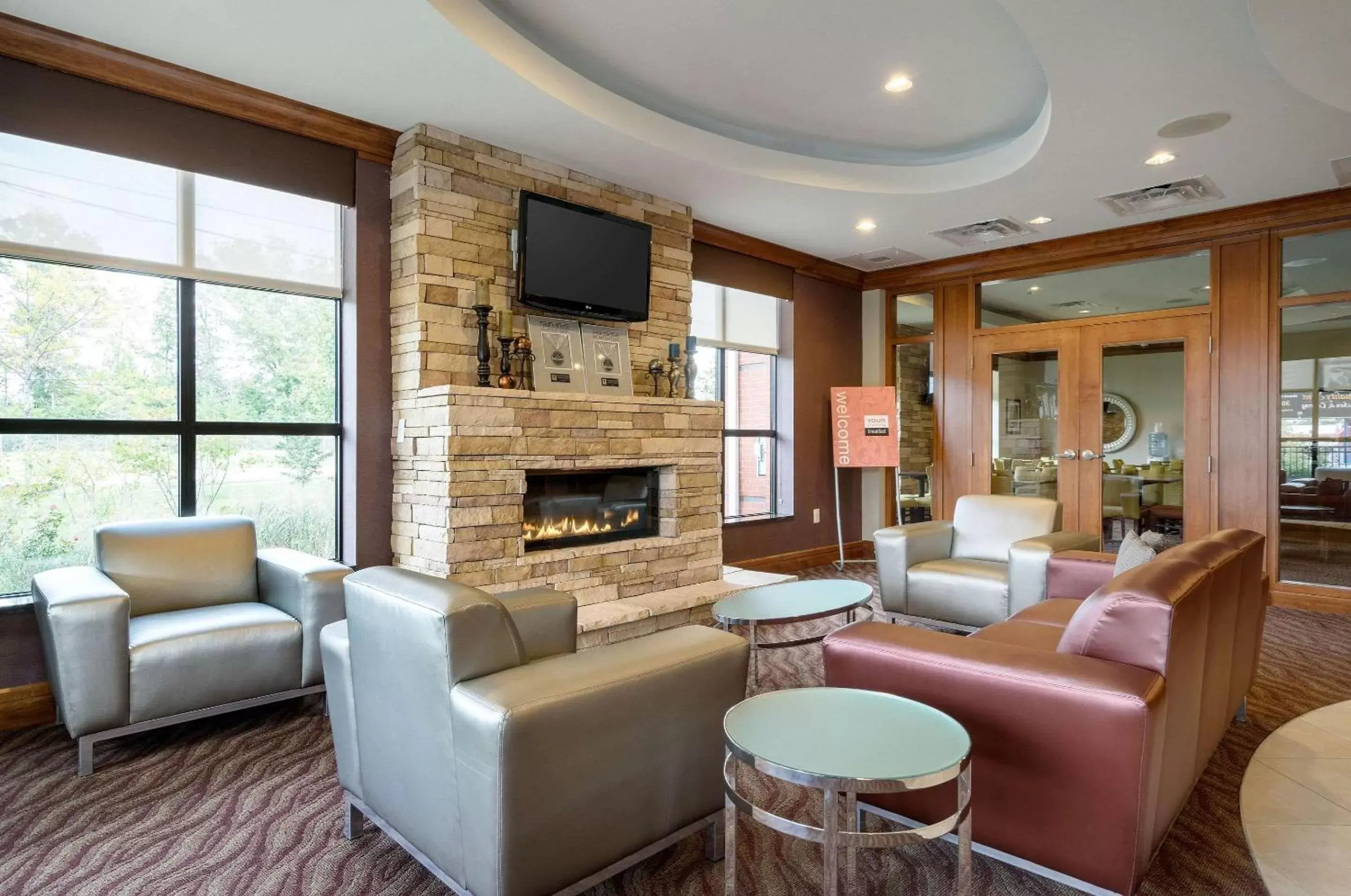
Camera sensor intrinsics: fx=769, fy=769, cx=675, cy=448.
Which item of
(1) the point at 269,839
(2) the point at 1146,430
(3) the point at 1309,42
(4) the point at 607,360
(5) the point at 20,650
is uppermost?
(3) the point at 1309,42

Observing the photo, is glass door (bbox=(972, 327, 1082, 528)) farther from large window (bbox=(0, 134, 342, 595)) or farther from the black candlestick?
large window (bbox=(0, 134, 342, 595))

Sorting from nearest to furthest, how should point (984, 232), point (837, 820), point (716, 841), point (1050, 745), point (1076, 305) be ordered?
point (837, 820) → point (1050, 745) → point (716, 841) → point (984, 232) → point (1076, 305)

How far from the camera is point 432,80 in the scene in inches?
131

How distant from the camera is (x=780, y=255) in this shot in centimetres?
615

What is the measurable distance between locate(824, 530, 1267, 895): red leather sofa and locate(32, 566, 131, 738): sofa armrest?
2.32 meters

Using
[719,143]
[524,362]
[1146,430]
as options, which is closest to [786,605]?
[524,362]

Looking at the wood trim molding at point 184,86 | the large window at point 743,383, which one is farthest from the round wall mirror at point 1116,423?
the wood trim molding at point 184,86

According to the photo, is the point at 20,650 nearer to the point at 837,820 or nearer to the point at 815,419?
the point at 837,820

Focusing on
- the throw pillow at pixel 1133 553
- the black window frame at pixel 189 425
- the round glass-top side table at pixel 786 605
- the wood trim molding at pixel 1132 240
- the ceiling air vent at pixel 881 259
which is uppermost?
the ceiling air vent at pixel 881 259

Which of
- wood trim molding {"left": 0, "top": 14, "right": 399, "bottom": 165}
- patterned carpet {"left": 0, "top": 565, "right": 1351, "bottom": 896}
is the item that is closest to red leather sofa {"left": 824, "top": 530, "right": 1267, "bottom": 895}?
patterned carpet {"left": 0, "top": 565, "right": 1351, "bottom": 896}

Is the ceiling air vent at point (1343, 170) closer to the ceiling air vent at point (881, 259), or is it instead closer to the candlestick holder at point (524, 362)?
the ceiling air vent at point (881, 259)

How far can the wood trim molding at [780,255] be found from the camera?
18.3 feet

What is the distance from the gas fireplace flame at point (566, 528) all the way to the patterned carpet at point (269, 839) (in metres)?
1.49

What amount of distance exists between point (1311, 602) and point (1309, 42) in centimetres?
381
